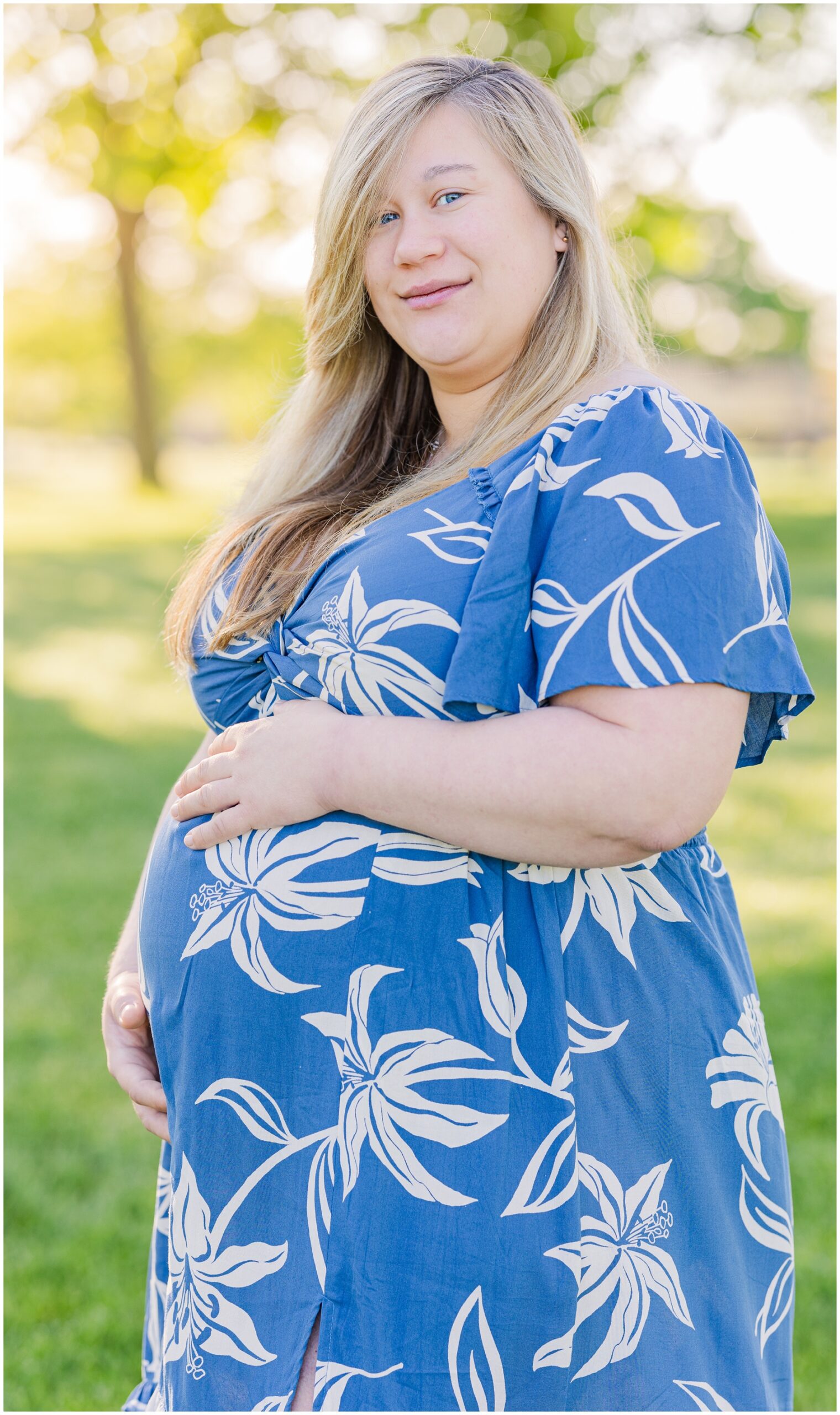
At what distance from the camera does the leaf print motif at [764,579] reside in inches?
50.3

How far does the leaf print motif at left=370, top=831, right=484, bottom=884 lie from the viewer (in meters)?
1.34

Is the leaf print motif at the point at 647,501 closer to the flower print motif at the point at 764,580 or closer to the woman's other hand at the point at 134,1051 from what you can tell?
the flower print motif at the point at 764,580

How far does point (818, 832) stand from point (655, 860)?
4.54m

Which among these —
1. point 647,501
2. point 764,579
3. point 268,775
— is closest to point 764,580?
point 764,579

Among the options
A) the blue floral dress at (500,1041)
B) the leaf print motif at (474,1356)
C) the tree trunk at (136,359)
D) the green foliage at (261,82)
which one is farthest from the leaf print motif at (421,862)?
the tree trunk at (136,359)

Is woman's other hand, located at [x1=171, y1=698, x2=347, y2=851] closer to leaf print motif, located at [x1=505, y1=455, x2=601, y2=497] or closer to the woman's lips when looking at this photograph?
leaf print motif, located at [x1=505, y1=455, x2=601, y2=497]

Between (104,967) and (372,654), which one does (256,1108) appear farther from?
(104,967)

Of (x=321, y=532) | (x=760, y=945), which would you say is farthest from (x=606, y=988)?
(x=760, y=945)

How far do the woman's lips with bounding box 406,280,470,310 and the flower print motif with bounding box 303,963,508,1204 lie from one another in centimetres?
92

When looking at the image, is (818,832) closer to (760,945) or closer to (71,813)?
(760,945)

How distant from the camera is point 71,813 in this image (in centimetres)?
575

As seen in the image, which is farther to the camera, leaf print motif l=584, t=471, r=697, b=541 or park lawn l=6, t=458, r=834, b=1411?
park lawn l=6, t=458, r=834, b=1411

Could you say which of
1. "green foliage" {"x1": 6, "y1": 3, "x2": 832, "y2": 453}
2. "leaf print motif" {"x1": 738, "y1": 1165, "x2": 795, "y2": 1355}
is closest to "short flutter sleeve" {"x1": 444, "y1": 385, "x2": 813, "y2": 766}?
"leaf print motif" {"x1": 738, "y1": 1165, "x2": 795, "y2": 1355}

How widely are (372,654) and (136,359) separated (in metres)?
20.2
